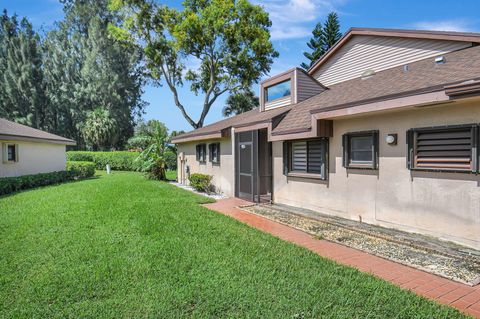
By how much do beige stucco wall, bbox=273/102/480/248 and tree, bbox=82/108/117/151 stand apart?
33.5m

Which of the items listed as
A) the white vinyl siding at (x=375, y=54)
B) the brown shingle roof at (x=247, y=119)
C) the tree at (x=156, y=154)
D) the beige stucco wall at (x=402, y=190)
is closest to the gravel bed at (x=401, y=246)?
the beige stucco wall at (x=402, y=190)

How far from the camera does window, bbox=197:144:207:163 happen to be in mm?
16719

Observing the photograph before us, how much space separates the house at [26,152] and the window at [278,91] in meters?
13.7

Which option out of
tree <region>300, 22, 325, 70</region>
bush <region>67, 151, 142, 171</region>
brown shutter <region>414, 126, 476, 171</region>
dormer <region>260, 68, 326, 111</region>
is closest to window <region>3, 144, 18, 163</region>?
bush <region>67, 151, 142, 171</region>

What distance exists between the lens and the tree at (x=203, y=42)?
2772 centimetres

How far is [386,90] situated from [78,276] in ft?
24.9

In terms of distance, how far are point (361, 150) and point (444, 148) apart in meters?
2.06

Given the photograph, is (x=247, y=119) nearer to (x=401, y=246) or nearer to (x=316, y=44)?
(x=401, y=246)

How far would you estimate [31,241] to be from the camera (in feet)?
21.6

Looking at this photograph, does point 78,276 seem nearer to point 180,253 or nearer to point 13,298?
point 13,298

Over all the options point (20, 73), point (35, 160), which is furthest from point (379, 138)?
point (20, 73)

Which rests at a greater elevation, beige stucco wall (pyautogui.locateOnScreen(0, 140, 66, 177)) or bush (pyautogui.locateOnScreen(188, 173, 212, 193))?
beige stucco wall (pyautogui.locateOnScreen(0, 140, 66, 177))

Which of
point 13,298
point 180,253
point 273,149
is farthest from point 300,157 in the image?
point 13,298

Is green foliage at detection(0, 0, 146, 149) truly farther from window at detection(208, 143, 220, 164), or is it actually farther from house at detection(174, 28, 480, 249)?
house at detection(174, 28, 480, 249)
